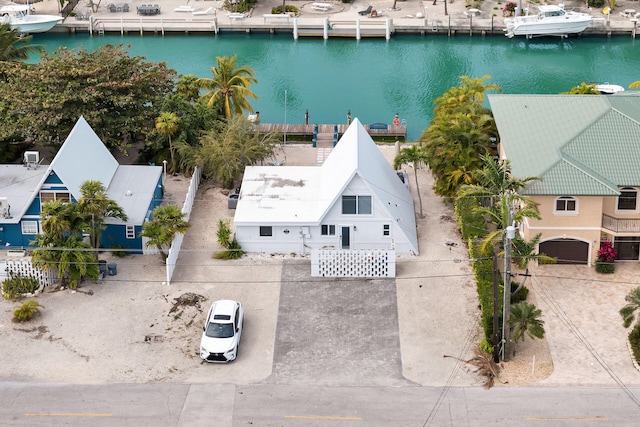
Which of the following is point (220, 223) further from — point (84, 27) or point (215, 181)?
point (84, 27)

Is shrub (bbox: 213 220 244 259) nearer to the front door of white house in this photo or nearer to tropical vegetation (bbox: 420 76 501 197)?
the front door of white house

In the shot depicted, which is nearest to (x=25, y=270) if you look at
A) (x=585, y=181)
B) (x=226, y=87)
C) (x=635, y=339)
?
(x=226, y=87)

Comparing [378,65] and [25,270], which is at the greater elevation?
[378,65]

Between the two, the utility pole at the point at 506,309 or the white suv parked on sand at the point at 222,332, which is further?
the white suv parked on sand at the point at 222,332

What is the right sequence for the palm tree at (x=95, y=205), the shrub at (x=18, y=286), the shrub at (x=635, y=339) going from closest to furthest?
1. the shrub at (x=635, y=339)
2. the shrub at (x=18, y=286)
3. the palm tree at (x=95, y=205)

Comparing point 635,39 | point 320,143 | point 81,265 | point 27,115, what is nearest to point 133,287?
point 81,265

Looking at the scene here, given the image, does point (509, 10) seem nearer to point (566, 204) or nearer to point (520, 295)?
point (566, 204)

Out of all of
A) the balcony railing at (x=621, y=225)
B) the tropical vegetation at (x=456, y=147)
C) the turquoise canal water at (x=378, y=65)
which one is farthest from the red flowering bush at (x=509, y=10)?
the balcony railing at (x=621, y=225)

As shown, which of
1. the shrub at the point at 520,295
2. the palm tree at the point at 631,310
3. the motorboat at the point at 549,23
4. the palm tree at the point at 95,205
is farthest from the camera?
the motorboat at the point at 549,23

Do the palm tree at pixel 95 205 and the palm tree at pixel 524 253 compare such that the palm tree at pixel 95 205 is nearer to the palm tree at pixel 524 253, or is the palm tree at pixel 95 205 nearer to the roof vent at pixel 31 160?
the roof vent at pixel 31 160
